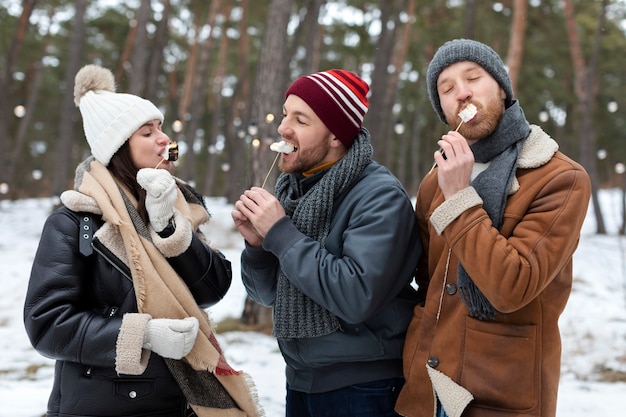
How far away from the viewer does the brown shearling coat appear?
1.62 metres

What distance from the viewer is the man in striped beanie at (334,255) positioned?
1.83 meters

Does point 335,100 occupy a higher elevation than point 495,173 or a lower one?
higher

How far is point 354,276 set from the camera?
179cm

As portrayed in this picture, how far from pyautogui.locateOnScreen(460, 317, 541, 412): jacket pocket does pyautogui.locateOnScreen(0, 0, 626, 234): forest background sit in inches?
348

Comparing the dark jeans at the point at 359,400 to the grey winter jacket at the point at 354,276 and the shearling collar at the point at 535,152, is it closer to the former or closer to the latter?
the grey winter jacket at the point at 354,276

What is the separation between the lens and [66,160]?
13203mm

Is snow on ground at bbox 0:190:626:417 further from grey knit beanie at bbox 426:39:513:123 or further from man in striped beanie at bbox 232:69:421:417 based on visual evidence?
grey knit beanie at bbox 426:39:513:123

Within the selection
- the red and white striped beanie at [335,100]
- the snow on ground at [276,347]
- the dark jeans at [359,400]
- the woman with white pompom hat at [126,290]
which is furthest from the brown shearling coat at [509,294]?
the snow on ground at [276,347]

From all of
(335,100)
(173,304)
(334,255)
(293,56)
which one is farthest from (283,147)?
(293,56)

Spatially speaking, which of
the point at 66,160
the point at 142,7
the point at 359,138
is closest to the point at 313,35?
the point at 142,7

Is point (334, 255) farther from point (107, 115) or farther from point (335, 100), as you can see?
point (107, 115)

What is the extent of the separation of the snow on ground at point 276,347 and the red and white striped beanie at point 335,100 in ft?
9.30

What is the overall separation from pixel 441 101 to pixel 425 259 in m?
0.61

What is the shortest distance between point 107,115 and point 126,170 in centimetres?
24
